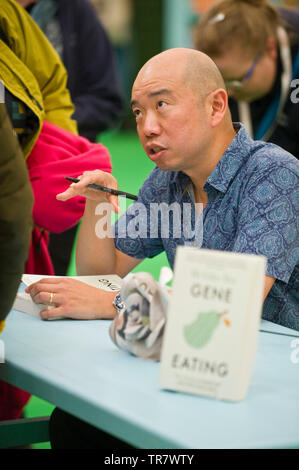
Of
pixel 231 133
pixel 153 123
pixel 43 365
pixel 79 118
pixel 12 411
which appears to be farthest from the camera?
pixel 79 118

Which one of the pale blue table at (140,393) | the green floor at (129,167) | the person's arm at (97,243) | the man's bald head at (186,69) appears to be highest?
the man's bald head at (186,69)

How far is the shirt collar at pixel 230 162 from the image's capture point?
1784 millimetres

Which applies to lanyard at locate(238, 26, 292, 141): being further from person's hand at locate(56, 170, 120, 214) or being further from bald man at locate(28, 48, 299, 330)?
person's hand at locate(56, 170, 120, 214)

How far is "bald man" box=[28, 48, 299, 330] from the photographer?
163 centimetres

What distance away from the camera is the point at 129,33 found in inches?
477

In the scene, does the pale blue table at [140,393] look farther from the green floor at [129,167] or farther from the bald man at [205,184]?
the green floor at [129,167]

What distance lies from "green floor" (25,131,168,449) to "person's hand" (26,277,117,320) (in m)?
1.47

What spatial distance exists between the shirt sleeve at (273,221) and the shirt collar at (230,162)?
0.06 metres

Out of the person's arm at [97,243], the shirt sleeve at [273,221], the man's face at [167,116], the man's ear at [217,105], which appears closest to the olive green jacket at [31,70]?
the person's arm at [97,243]

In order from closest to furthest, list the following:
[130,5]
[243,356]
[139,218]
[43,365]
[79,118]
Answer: [243,356] < [43,365] < [139,218] < [79,118] < [130,5]

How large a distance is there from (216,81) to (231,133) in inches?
5.5

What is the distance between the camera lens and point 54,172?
2.09 m

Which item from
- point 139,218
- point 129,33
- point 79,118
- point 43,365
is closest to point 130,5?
point 129,33

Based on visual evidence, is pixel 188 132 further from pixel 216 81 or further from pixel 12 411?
pixel 12 411
